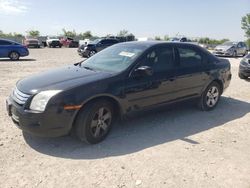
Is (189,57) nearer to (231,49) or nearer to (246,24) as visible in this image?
(231,49)

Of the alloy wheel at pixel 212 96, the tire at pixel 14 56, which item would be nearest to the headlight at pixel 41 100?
the alloy wheel at pixel 212 96

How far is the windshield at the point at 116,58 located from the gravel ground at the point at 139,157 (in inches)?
38.4

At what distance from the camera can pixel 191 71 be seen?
5762 millimetres

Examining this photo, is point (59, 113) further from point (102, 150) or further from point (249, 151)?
point (249, 151)

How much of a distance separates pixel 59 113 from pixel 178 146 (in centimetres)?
192

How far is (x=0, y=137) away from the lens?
4539mm

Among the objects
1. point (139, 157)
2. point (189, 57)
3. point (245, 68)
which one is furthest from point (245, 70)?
point (139, 157)

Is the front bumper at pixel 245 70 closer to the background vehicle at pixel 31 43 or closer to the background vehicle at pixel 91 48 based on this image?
the background vehicle at pixel 91 48

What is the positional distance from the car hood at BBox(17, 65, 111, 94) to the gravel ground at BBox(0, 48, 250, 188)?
2.88 feet

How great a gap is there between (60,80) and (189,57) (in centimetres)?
286

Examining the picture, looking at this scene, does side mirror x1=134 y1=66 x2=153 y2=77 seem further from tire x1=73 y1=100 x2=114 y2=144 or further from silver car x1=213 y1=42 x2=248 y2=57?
silver car x1=213 y1=42 x2=248 y2=57

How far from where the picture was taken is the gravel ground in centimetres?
342

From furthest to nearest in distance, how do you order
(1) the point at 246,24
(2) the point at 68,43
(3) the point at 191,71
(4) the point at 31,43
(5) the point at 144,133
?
(1) the point at 246,24 → (2) the point at 68,43 → (4) the point at 31,43 → (3) the point at 191,71 → (5) the point at 144,133

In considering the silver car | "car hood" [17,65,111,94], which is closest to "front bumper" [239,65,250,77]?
"car hood" [17,65,111,94]
